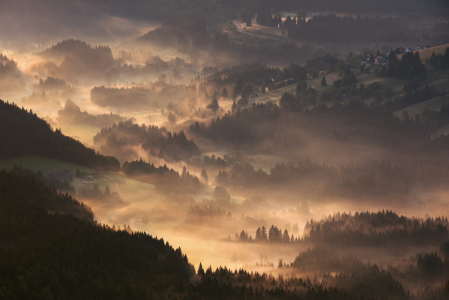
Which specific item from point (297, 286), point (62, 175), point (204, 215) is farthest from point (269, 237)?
point (62, 175)

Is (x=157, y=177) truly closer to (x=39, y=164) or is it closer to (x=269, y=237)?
(x=269, y=237)

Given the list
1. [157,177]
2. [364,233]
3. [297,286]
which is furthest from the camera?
[157,177]

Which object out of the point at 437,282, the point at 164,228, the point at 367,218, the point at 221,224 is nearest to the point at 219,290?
the point at 164,228

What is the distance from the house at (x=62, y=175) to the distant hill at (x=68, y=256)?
24.7 metres

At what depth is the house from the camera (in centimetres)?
10294

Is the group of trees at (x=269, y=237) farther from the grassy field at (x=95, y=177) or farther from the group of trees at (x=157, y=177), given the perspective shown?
the group of trees at (x=157, y=177)

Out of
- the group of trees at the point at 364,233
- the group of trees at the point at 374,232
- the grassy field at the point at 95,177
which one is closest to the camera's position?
the grassy field at the point at 95,177

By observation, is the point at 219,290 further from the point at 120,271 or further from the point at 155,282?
the point at 120,271

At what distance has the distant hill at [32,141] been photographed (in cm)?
10356

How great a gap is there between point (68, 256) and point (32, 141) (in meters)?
57.7

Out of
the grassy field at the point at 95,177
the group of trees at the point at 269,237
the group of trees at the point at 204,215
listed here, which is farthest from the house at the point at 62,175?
the group of trees at the point at 269,237

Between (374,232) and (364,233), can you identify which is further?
(374,232)

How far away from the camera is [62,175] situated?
105812mm

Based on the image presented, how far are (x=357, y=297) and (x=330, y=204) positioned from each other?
4630 inches
